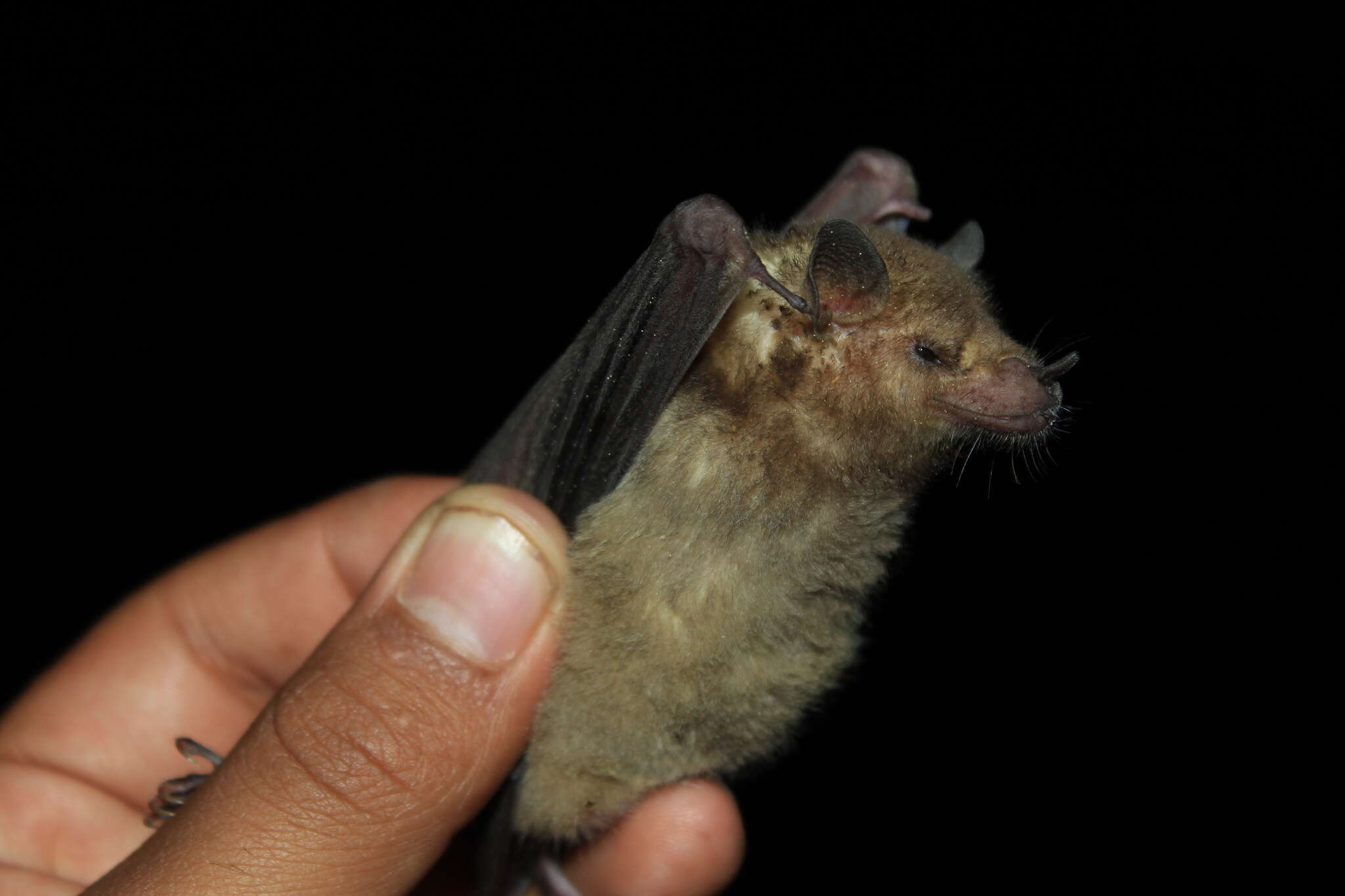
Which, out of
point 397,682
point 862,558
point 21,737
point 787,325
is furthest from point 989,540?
point 21,737

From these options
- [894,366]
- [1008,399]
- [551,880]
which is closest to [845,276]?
[894,366]

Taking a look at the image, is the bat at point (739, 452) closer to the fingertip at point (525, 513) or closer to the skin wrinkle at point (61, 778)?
the fingertip at point (525, 513)

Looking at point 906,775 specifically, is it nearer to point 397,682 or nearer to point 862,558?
point 862,558

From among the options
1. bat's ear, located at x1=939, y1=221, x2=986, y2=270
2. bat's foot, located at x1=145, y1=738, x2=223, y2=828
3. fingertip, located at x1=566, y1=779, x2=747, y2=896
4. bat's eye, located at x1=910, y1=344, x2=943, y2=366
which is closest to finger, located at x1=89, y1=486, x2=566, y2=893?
bat's foot, located at x1=145, y1=738, x2=223, y2=828

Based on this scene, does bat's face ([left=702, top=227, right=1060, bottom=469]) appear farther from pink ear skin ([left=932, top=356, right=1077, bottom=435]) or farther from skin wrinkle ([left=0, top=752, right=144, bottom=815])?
skin wrinkle ([left=0, top=752, right=144, bottom=815])

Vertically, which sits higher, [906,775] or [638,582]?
[638,582]

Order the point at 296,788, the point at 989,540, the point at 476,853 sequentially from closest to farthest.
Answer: the point at 296,788 < the point at 476,853 < the point at 989,540

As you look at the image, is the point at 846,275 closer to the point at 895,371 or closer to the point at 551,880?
the point at 895,371
